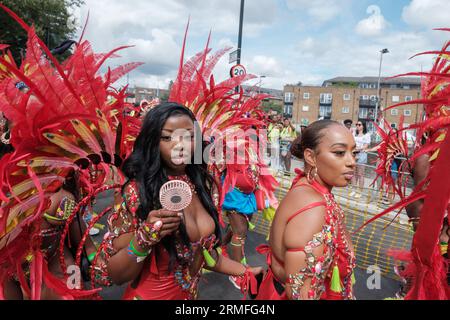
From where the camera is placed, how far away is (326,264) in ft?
4.89

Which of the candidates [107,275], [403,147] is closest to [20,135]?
[107,275]

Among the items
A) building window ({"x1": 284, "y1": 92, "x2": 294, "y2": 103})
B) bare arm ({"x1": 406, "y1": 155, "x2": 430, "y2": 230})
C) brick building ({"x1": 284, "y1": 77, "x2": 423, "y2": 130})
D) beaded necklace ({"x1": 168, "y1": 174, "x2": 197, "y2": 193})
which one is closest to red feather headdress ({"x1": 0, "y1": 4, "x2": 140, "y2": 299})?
beaded necklace ({"x1": 168, "y1": 174, "x2": 197, "y2": 193})

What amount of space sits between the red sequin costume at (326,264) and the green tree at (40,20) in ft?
45.0

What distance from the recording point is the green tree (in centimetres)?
1380

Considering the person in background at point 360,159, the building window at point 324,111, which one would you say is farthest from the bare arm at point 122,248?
the building window at point 324,111

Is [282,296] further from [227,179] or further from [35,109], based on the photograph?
[227,179]

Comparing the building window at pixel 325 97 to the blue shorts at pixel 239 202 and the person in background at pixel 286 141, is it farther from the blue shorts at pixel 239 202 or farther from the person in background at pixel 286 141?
the blue shorts at pixel 239 202

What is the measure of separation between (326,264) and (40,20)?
707 inches

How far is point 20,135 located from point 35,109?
15cm

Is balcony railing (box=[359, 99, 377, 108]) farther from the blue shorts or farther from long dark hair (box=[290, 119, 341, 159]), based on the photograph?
long dark hair (box=[290, 119, 341, 159])

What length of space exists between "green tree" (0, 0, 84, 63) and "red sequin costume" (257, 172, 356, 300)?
1373 centimetres

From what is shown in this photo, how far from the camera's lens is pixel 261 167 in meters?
3.96

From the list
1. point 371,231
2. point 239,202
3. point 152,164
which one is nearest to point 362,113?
point 371,231
